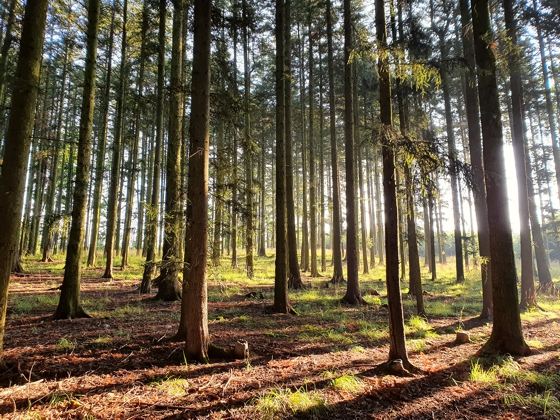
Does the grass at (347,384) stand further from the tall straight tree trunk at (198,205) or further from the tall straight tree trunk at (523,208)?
the tall straight tree trunk at (523,208)

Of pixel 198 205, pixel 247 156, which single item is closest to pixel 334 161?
pixel 247 156

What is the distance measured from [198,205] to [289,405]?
320 centimetres

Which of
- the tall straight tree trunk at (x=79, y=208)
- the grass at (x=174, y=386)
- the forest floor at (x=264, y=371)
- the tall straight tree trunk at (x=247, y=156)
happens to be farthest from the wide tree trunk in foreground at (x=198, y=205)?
the tall straight tree trunk at (x=79, y=208)

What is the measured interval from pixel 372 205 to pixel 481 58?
2316 centimetres

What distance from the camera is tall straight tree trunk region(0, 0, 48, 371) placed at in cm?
420

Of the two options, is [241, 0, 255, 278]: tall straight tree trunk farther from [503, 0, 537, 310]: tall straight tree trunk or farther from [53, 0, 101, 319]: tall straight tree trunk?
[503, 0, 537, 310]: tall straight tree trunk

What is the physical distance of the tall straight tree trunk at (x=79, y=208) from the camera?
746cm

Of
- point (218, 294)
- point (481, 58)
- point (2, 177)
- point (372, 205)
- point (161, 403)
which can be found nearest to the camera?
point (161, 403)

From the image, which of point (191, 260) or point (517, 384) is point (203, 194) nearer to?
point (191, 260)

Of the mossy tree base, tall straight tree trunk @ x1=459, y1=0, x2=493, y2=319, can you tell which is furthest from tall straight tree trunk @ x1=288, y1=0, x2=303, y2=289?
the mossy tree base

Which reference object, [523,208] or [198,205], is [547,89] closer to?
[523,208]

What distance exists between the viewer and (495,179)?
6.26 meters

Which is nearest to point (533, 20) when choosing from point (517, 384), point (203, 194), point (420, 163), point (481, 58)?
point (481, 58)

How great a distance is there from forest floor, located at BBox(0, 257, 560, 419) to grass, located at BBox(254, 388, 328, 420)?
0.05ft
